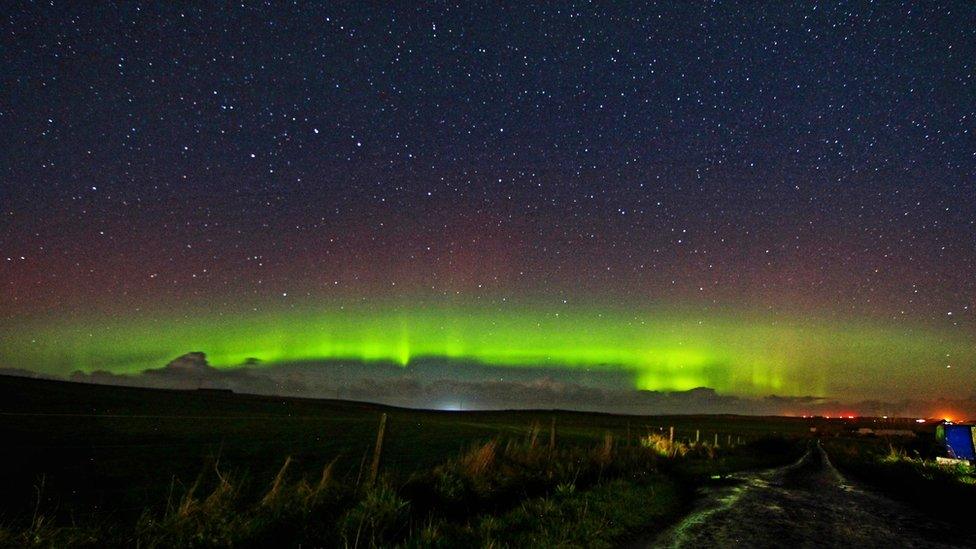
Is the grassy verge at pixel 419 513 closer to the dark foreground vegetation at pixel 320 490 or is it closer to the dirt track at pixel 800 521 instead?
the dark foreground vegetation at pixel 320 490

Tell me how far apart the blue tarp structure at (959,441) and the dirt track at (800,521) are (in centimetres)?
1165

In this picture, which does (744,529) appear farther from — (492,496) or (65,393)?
(65,393)

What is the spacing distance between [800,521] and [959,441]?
19.9 meters

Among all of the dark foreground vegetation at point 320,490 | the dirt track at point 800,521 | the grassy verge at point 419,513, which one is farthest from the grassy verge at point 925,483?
the grassy verge at point 419,513

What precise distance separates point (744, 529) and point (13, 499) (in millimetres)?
17315

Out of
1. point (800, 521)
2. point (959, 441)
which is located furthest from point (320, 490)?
point (959, 441)

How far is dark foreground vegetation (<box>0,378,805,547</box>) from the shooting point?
8492 mm

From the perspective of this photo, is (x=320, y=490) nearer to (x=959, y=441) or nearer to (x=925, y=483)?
(x=925, y=483)

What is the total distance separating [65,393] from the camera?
49.9m

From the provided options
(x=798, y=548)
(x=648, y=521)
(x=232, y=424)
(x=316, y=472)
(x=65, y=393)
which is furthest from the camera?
(x=65, y=393)

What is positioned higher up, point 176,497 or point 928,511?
point 928,511

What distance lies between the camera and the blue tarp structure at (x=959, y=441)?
25250mm

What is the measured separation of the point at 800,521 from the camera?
39.0 feet

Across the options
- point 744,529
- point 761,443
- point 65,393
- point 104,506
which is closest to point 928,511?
point 744,529
